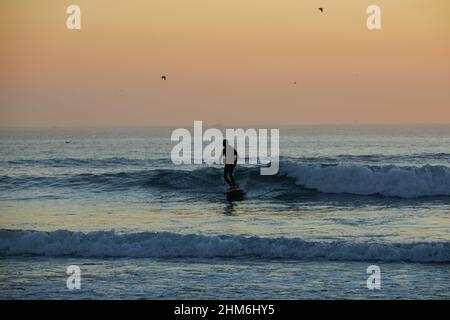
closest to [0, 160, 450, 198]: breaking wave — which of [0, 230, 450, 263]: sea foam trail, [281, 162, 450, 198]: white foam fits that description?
[281, 162, 450, 198]: white foam

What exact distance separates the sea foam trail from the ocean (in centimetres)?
2

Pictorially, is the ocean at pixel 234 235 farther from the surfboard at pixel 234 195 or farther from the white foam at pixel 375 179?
the surfboard at pixel 234 195

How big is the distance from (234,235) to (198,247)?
143cm

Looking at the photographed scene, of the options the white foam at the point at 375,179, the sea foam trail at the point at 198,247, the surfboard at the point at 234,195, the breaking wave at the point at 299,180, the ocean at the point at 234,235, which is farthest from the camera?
the breaking wave at the point at 299,180

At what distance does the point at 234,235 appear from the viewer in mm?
16203

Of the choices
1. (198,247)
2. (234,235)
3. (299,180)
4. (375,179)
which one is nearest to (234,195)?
(299,180)

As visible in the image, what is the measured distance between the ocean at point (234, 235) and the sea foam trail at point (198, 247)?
1.0 inches

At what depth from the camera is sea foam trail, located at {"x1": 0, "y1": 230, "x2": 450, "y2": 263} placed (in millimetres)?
14320

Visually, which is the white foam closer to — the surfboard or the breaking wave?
the breaking wave

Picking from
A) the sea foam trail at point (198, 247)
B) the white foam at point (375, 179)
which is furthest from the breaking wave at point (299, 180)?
the sea foam trail at point (198, 247)

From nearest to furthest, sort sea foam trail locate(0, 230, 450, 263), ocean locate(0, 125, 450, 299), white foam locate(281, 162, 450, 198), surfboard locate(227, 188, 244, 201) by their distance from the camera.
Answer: ocean locate(0, 125, 450, 299) < sea foam trail locate(0, 230, 450, 263) < surfboard locate(227, 188, 244, 201) < white foam locate(281, 162, 450, 198)

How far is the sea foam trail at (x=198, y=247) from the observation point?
1432 centimetres
